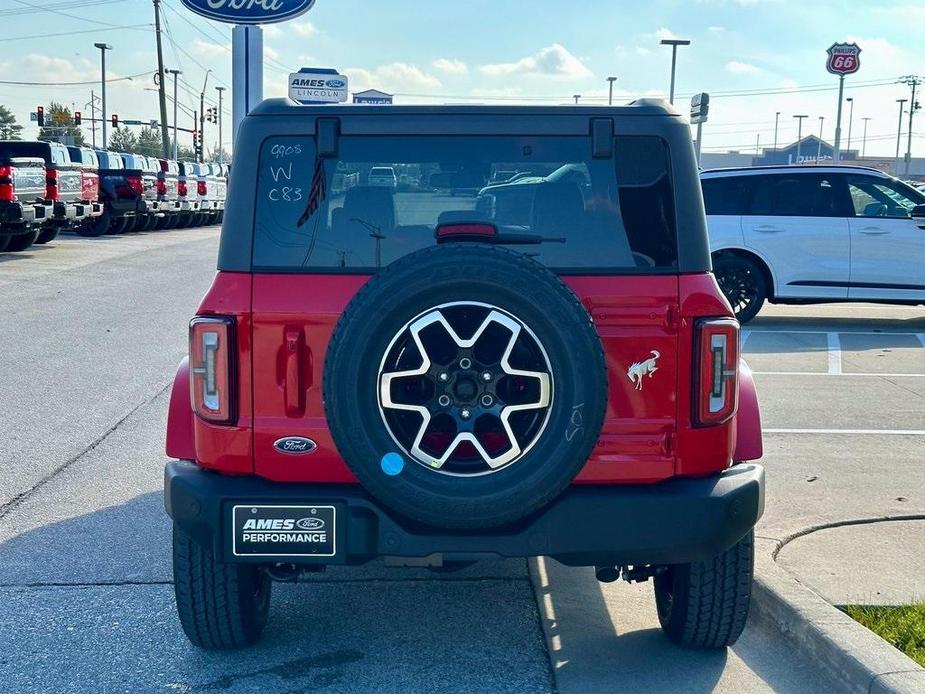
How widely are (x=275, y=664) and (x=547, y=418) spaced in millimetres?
1478

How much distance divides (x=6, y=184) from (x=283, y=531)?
57.7 ft

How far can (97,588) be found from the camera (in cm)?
481

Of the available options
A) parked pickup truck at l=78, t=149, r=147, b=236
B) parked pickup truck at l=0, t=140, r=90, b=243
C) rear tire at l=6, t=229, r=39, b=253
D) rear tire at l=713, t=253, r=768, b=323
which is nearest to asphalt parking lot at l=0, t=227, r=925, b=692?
rear tire at l=713, t=253, r=768, b=323

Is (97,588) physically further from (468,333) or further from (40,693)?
(468,333)

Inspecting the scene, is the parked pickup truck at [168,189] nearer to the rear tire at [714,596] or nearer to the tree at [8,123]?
the rear tire at [714,596]

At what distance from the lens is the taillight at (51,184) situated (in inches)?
829

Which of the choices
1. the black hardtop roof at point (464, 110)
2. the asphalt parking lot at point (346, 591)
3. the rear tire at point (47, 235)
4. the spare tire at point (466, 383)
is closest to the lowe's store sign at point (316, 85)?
the asphalt parking lot at point (346, 591)

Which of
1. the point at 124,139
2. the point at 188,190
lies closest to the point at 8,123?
the point at 124,139

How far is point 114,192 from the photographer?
91.7 ft

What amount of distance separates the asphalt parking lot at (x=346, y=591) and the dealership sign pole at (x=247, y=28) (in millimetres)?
2560

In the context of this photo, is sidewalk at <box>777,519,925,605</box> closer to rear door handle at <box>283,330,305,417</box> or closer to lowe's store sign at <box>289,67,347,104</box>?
rear door handle at <box>283,330,305,417</box>

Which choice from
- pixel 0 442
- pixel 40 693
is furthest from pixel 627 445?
pixel 0 442

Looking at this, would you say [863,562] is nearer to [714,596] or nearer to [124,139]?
[714,596]

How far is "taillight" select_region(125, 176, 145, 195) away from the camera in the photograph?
28.3 metres
